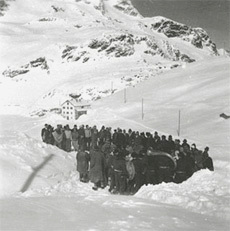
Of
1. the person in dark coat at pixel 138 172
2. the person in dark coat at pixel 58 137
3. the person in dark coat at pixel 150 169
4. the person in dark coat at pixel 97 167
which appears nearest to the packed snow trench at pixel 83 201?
the person in dark coat at pixel 97 167

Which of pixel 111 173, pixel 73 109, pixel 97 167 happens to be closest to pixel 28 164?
pixel 97 167

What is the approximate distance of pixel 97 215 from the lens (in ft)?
27.4

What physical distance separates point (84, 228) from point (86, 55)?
18564cm

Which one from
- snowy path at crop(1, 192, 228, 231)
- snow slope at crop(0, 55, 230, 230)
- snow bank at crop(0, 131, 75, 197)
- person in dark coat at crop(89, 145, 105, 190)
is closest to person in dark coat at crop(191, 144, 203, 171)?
snow slope at crop(0, 55, 230, 230)

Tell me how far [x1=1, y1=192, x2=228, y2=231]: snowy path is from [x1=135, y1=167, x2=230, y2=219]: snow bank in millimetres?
614

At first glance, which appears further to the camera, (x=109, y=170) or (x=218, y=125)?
(x=218, y=125)

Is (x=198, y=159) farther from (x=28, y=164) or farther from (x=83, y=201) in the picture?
(x=28, y=164)

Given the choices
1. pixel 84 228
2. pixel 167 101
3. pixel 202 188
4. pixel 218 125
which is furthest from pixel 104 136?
pixel 167 101

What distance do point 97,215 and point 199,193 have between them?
3.46m

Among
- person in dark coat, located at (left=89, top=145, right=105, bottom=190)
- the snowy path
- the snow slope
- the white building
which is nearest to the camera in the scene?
the snowy path

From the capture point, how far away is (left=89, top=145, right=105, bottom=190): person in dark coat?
12.9 metres

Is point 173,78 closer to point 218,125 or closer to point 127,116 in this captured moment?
point 127,116

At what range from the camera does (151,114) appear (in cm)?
4656

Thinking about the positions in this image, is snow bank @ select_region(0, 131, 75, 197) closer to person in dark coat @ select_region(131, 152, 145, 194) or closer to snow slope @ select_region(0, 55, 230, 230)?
snow slope @ select_region(0, 55, 230, 230)
